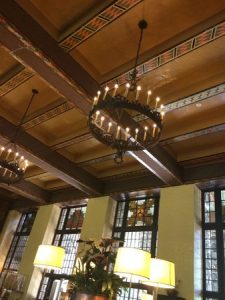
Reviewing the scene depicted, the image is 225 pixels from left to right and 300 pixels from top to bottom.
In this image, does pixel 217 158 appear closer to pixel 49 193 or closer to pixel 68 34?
pixel 68 34

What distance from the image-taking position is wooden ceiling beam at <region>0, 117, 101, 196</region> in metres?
6.03

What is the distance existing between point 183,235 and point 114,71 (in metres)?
3.48

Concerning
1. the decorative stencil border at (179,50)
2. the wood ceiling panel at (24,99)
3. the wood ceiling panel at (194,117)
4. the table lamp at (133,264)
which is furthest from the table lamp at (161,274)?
the wood ceiling panel at (24,99)

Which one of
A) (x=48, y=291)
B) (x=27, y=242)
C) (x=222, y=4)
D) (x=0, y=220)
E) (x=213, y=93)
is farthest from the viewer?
(x=0, y=220)

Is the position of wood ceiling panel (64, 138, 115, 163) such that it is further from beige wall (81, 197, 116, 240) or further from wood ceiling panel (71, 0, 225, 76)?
wood ceiling panel (71, 0, 225, 76)

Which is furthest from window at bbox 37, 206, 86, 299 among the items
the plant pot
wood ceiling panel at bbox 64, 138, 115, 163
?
the plant pot

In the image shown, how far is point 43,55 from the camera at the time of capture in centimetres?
385

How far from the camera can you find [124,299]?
6.30 meters

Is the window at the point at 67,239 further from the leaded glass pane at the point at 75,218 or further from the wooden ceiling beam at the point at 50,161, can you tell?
the wooden ceiling beam at the point at 50,161

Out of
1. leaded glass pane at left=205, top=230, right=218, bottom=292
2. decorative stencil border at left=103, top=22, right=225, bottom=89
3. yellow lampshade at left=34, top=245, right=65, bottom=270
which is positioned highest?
decorative stencil border at left=103, top=22, right=225, bottom=89

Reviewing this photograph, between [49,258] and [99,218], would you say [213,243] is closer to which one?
[99,218]

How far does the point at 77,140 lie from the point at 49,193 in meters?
4.10

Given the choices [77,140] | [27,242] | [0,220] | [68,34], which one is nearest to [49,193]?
[27,242]

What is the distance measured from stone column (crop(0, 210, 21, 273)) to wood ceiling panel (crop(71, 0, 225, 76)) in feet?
25.8
